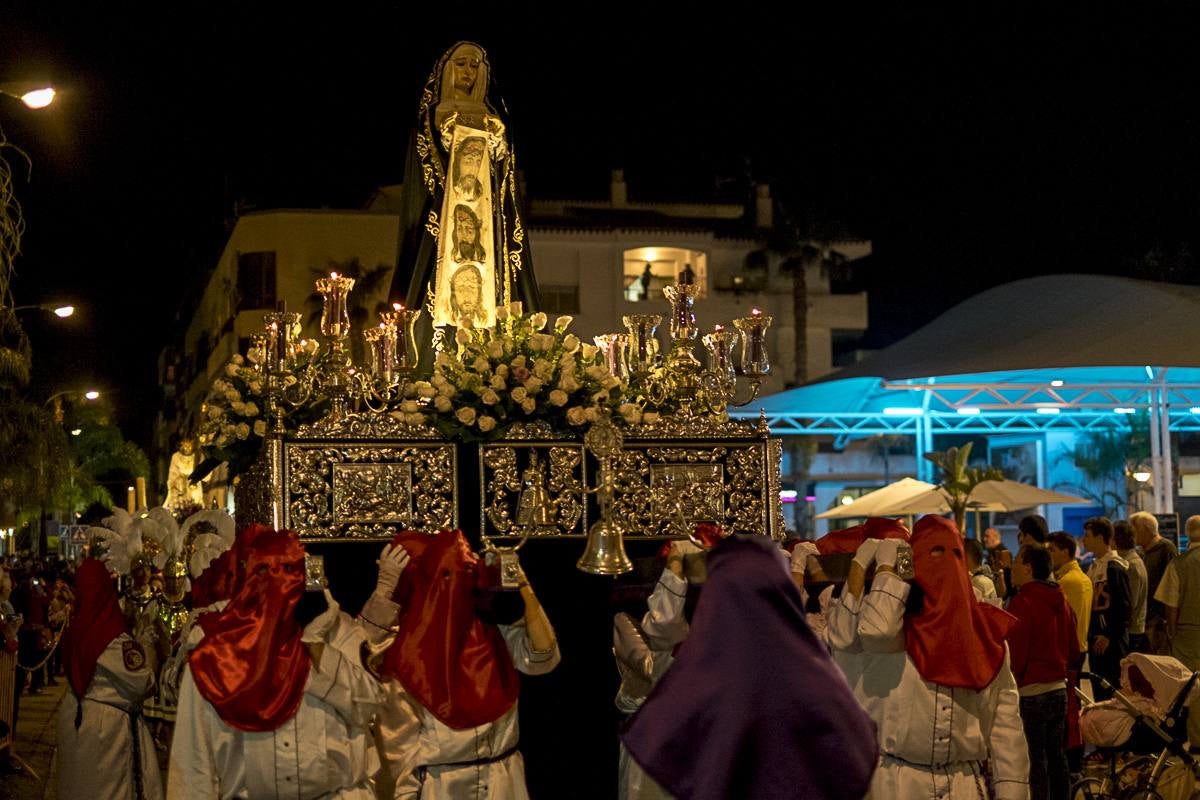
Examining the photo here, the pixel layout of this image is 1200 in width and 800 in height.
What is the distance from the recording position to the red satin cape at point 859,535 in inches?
264

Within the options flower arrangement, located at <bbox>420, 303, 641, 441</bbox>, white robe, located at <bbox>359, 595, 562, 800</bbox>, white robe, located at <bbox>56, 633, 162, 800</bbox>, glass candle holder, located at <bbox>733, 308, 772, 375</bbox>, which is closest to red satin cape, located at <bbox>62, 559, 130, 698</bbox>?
white robe, located at <bbox>56, 633, 162, 800</bbox>

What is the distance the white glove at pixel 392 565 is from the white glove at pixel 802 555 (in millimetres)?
1954

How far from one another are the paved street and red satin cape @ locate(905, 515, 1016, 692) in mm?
6841

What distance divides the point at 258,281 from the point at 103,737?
3767cm

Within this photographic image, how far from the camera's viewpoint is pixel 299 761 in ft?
18.2

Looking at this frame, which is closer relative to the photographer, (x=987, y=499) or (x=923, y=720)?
(x=923, y=720)

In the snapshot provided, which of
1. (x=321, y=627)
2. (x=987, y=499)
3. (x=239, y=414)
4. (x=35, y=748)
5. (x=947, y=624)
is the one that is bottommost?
(x=35, y=748)

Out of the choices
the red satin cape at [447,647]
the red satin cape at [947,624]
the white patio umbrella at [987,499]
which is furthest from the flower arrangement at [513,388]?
the white patio umbrella at [987,499]

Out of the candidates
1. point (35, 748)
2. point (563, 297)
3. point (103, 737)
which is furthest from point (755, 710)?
point (563, 297)

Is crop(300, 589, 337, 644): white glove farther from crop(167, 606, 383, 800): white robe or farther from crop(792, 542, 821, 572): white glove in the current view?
crop(792, 542, 821, 572): white glove

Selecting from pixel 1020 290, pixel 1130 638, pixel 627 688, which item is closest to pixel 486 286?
pixel 627 688

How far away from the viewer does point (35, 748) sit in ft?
49.0

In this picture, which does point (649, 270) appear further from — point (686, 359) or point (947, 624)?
point (947, 624)

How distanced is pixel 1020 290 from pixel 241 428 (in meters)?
16.8
